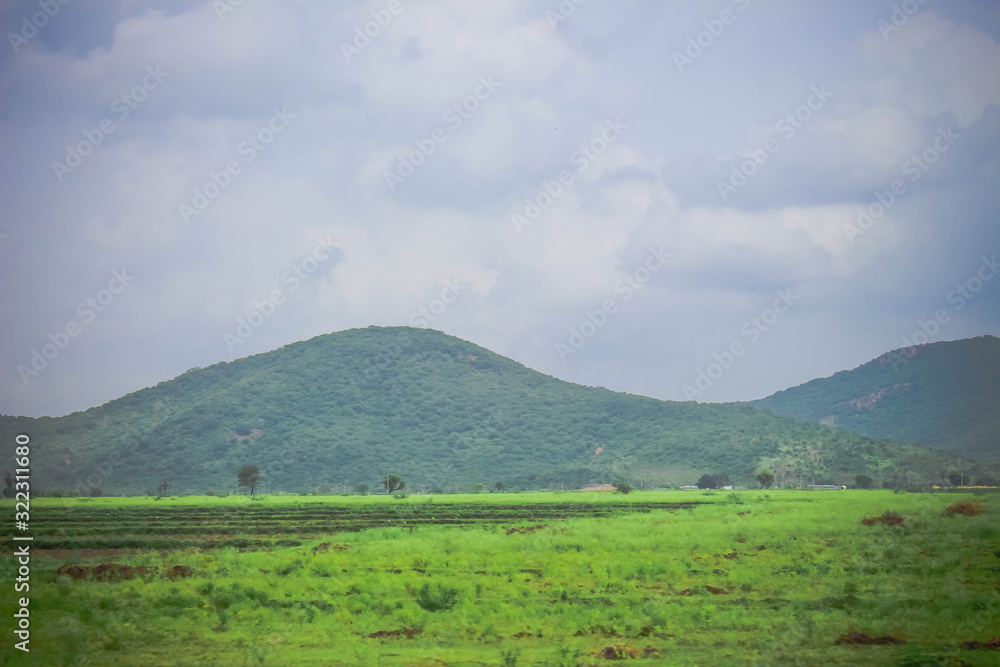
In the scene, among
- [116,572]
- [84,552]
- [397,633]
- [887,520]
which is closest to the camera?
[397,633]

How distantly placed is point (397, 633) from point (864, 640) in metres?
12.2

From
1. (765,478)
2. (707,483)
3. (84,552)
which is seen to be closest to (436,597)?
(84,552)

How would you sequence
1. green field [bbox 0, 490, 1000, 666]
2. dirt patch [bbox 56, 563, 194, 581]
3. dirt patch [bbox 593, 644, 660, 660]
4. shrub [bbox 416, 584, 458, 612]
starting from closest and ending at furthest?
dirt patch [bbox 593, 644, 660, 660]
green field [bbox 0, 490, 1000, 666]
shrub [bbox 416, 584, 458, 612]
dirt patch [bbox 56, 563, 194, 581]

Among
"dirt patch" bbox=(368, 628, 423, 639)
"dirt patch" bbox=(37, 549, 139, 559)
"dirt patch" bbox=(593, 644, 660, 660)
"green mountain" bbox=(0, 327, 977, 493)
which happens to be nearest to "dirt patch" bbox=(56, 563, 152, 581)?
"dirt patch" bbox=(37, 549, 139, 559)

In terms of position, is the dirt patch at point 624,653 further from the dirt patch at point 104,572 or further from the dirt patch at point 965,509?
the dirt patch at point 965,509

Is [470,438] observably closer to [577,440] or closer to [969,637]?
[577,440]

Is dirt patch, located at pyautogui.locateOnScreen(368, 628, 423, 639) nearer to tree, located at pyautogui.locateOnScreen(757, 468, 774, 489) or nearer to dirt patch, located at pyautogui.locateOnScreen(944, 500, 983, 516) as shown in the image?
dirt patch, located at pyautogui.locateOnScreen(944, 500, 983, 516)

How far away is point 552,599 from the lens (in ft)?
84.3

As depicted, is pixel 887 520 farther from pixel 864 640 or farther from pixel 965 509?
pixel 864 640

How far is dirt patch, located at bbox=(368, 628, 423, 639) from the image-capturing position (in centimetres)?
2146

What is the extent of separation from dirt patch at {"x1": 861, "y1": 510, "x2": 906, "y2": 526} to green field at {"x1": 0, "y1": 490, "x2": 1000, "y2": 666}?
50 cm

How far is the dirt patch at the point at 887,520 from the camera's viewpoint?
42.8 meters

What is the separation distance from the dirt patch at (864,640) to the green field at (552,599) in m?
0.17

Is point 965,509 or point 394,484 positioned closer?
point 965,509
